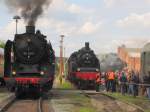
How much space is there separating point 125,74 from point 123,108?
10.0m

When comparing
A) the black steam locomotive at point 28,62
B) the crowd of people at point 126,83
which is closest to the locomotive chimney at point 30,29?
the black steam locomotive at point 28,62

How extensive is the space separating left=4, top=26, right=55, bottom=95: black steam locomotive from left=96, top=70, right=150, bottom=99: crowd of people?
17.3ft

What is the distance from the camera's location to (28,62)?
84.9 ft

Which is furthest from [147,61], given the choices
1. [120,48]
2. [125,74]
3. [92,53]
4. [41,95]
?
[120,48]

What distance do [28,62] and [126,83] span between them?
23.7ft

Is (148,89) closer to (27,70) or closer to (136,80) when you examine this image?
(136,80)

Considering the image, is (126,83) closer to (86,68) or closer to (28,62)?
(28,62)

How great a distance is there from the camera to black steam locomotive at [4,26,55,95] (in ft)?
83.7

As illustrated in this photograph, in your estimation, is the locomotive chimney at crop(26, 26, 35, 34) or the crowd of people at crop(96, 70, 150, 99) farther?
the crowd of people at crop(96, 70, 150, 99)

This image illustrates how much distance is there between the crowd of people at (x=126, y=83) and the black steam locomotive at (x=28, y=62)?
528 centimetres

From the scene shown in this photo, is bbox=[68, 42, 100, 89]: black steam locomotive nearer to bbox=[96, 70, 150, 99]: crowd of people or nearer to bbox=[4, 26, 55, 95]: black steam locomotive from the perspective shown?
bbox=[96, 70, 150, 99]: crowd of people

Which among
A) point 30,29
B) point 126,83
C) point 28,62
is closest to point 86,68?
point 126,83

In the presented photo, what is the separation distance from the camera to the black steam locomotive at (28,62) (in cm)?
2550

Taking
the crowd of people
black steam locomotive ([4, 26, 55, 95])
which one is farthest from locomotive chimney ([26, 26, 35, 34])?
the crowd of people
